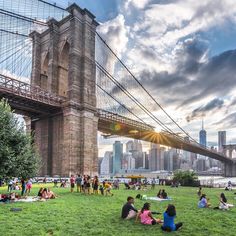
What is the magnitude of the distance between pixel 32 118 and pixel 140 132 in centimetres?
2373

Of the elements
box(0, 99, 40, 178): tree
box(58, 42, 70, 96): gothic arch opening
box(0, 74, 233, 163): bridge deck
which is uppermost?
box(58, 42, 70, 96): gothic arch opening

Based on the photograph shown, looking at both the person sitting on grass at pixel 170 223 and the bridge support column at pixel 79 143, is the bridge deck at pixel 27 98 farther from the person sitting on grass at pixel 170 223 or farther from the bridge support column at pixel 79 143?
the person sitting on grass at pixel 170 223

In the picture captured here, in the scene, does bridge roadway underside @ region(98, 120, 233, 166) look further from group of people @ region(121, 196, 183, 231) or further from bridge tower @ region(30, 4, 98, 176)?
group of people @ region(121, 196, 183, 231)

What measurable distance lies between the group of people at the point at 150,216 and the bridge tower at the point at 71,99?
30054 millimetres

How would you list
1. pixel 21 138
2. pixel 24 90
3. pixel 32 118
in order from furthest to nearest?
pixel 32 118, pixel 24 90, pixel 21 138

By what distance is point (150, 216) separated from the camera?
11.5 meters

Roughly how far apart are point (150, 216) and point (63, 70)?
41.6m

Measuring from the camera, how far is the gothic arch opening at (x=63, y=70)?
49.4 meters

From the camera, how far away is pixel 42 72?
5322cm

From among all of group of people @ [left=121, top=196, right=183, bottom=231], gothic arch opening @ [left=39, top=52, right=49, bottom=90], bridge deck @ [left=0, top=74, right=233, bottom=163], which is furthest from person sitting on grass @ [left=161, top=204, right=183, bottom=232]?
gothic arch opening @ [left=39, top=52, right=49, bottom=90]

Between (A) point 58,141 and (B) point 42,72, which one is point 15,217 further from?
(B) point 42,72

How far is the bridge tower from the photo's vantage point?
43.2 meters

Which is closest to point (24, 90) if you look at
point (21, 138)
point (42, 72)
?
point (42, 72)

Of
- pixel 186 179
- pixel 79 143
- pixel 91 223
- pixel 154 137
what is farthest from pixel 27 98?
pixel 154 137
